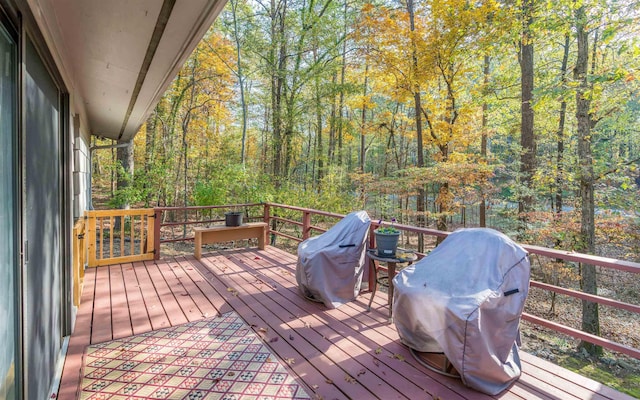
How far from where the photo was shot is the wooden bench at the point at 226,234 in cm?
502

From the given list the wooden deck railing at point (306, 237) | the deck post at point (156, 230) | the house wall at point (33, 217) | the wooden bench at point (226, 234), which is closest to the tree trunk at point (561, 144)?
the wooden deck railing at point (306, 237)

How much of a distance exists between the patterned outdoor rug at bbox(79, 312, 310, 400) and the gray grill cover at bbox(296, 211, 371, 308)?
83 cm

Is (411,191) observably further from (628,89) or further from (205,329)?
(205,329)

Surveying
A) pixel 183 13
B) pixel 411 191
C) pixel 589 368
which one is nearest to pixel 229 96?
pixel 411 191

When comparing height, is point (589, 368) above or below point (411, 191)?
below

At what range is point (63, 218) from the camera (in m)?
2.55

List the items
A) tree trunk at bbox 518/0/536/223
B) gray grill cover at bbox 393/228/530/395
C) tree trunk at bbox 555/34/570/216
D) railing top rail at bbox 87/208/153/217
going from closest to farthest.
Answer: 1. gray grill cover at bbox 393/228/530/395
2. railing top rail at bbox 87/208/153/217
3. tree trunk at bbox 555/34/570/216
4. tree trunk at bbox 518/0/536/223

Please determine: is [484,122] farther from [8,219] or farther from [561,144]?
[8,219]

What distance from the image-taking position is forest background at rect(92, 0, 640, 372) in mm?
5484

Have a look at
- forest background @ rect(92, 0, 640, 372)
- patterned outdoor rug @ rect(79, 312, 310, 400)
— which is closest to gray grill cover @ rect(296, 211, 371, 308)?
patterned outdoor rug @ rect(79, 312, 310, 400)

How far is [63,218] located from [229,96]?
862cm

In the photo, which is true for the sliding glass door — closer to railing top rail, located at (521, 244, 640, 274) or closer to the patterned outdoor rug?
the patterned outdoor rug

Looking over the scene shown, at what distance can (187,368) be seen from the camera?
88.6 inches

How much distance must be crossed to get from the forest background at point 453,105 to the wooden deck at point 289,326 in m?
2.83
